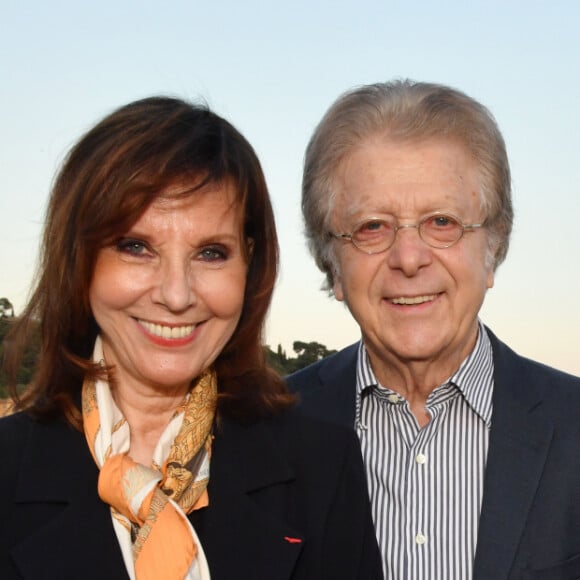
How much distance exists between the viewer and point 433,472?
428cm

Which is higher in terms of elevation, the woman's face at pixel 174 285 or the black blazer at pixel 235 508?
the woman's face at pixel 174 285

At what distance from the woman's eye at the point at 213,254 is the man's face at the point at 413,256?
3.51 ft

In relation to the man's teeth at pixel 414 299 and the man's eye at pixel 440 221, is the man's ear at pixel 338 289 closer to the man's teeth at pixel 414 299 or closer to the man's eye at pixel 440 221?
the man's teeth at pixel 414 299

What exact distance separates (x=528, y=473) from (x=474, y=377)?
0.53 m

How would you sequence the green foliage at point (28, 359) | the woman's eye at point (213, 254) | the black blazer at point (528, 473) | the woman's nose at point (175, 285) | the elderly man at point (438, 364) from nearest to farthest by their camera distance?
the woman's nose at point (175, 285)
the woman's eye at point (213, 254)
the green foliage at point (28, 359)
the black blazer at point (528, 473)
the elderly man at point (438, 364)

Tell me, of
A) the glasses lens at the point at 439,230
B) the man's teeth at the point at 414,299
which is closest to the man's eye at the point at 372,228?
the glasses lens at the point at 439,230

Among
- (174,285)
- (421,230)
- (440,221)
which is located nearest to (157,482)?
(174,285)

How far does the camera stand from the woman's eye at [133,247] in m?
3.42

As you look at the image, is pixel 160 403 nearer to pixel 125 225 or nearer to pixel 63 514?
pixel 63 514

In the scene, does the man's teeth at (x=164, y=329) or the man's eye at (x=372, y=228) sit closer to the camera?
the man's teeth at (x=164, y=329)

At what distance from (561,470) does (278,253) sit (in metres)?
1.64

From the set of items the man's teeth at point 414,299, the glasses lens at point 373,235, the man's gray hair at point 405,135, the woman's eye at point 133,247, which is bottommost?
the woman's eye at point 133,247

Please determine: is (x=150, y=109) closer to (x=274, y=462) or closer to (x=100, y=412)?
(x=100, y=412)

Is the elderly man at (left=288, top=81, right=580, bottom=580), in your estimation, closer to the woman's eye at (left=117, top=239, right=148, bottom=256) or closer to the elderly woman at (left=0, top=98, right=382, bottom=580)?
the elderly woman at (left=0, top=98, right=382, bottom=580)
